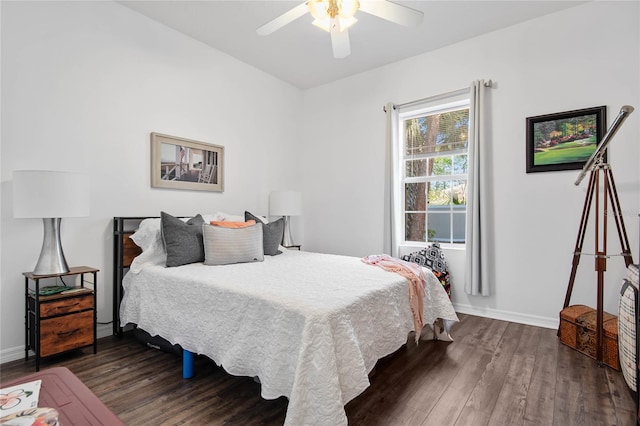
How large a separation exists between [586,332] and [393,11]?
105 inches

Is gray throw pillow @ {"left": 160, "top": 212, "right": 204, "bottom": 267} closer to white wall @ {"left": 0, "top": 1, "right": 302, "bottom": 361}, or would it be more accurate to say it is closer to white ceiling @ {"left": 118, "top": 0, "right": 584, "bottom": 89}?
white wall @ {"left": 0, "top": 1, "right": 302, "bottom": 361}

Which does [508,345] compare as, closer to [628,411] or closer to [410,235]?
[628,411]

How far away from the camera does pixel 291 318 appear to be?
1557 mm

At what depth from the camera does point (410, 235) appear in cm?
405

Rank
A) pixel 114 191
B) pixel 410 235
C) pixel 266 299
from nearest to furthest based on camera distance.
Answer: pixel 266 299 → pixel 114 191 → pixel 410 235

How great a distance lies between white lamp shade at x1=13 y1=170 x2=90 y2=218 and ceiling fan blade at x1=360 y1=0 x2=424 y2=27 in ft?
7.48

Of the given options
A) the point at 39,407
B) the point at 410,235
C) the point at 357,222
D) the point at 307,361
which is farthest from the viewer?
the point at 357,222

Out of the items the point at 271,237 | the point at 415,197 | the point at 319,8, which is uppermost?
the point at 319,8

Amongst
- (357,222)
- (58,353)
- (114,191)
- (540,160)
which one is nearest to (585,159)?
(540,160)

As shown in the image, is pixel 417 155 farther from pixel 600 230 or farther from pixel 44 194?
pixel 44 194

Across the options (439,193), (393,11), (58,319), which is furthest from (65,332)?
(439,193)

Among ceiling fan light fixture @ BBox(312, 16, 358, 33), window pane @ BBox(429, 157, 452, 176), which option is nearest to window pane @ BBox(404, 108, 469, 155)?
window pane @ BBox(429, 157, 452, 176)

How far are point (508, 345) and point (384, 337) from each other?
4.48 feet

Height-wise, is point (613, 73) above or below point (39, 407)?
above
